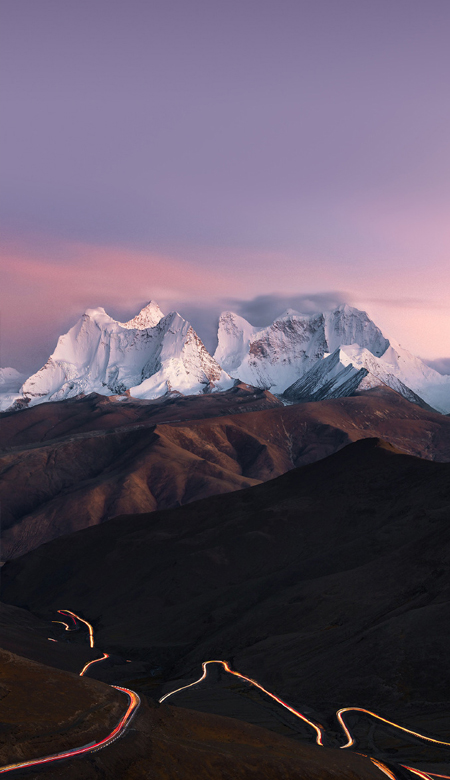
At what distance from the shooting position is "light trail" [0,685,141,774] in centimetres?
3772

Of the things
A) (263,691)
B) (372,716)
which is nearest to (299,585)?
(263,691)

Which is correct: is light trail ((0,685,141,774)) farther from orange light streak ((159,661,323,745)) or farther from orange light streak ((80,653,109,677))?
orange light streak ((80,653,109,677))

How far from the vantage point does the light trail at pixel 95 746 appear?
37.7m

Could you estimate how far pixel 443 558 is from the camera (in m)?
99.6

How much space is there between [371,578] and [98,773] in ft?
233

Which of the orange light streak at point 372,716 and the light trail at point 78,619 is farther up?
the orange light streak at point 372,716

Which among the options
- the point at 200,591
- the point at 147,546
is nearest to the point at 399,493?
the point at 200,591

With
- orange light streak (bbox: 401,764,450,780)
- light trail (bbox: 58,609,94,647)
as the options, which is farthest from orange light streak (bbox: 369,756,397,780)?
light trail (bbox: 58,609,94,647)

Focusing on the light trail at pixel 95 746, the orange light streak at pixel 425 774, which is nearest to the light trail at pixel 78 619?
the light trail at pixel 95 746

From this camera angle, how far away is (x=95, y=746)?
4150 cm

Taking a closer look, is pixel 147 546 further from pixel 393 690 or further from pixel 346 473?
pixel 393 690

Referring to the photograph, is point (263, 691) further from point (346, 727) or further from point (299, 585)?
point (299, 585)

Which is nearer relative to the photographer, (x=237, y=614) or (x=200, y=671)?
(x=200, y=671)

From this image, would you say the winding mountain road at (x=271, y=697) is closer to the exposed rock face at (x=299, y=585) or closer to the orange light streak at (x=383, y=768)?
the orange light streak at (x=383, y=768)
